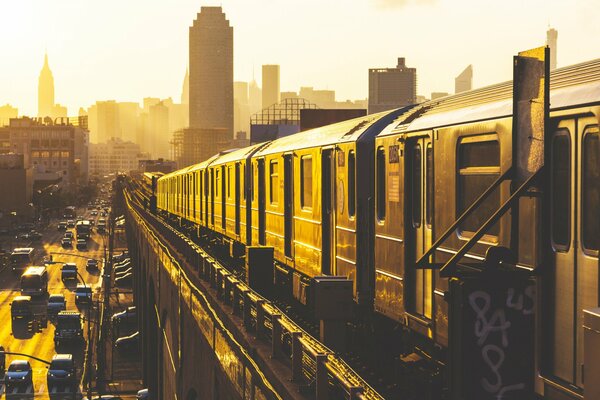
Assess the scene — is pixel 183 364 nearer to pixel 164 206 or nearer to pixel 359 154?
pixel 359 154

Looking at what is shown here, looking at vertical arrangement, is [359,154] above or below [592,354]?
above

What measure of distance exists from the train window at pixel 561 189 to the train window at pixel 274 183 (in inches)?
506

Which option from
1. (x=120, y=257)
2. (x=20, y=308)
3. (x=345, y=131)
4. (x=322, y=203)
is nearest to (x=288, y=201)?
(x=322, y=203)

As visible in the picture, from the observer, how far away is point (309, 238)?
16969 mm

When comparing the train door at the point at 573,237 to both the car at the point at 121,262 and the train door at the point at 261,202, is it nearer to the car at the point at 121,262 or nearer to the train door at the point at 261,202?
the train door at the point at 261,202

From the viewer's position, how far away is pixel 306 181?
56.5 feet

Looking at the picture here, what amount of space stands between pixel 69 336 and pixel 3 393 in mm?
12030

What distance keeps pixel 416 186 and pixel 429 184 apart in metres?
0.54

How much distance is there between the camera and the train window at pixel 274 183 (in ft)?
66.8

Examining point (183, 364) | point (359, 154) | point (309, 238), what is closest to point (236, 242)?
point (183, 364)

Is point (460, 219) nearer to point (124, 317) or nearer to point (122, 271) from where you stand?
point (124, 317)

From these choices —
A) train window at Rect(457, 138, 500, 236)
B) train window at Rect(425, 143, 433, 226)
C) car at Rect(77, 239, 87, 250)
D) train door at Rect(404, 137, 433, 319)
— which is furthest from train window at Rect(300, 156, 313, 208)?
car at Rect(77, 239, 87, 250)

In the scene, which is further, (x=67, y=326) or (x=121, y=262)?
(x=121, y=262)

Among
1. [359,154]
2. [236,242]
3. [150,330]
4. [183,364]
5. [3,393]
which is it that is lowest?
[3,393]
